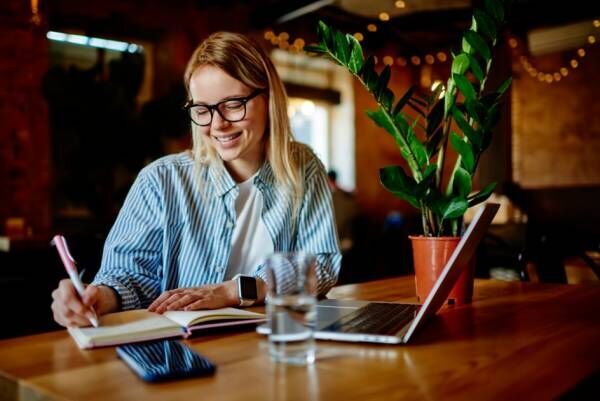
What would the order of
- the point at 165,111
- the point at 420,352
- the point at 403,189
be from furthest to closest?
1. the point at 165,111
2. the point at 403,189
3. the point at 420,352

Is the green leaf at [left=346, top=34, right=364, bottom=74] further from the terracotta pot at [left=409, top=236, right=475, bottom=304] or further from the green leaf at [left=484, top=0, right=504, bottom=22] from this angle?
the terracotta pot at [left=409, top=236, right=475, bottom=304]

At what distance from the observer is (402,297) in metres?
1.53

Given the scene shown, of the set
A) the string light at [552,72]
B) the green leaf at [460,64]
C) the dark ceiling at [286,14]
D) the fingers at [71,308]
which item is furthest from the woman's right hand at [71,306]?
the string light at [552,72]

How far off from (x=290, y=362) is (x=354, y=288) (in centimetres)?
82

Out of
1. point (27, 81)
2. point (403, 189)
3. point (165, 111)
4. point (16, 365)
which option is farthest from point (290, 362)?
point (27, 81)

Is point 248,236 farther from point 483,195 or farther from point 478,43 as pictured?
point 478,43

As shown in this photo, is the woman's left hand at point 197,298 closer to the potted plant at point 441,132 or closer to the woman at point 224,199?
the woman at point 224,199

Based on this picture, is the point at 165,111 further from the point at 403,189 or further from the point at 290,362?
the point at 290,362

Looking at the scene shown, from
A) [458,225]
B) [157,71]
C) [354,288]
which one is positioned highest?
[157,71]

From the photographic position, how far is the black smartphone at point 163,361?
0.82 metres

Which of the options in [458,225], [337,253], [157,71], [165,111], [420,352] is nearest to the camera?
[420,352]

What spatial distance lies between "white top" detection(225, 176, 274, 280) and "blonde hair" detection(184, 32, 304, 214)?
9cm

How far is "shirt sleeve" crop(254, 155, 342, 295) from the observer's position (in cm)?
168

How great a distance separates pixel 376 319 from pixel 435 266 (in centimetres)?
28
